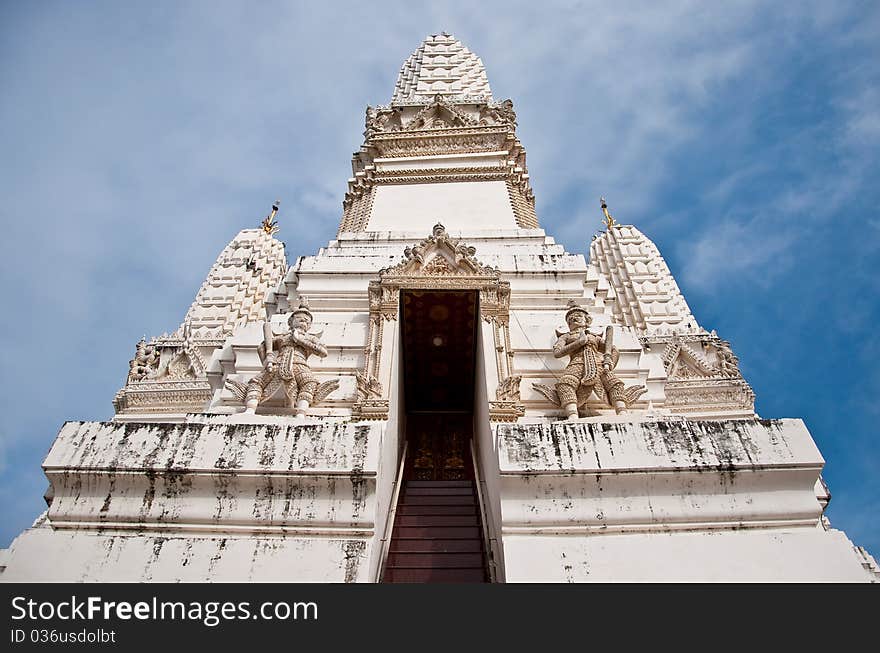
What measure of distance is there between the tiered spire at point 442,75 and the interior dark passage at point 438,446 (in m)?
10.1

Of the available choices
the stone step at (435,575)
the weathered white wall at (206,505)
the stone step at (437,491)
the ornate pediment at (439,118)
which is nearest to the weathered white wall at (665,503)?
the weathered white wall at (206,505)

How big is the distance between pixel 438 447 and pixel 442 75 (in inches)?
604

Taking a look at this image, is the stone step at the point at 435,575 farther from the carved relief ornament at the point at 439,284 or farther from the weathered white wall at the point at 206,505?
the carved relief ornament at the point at 439,284

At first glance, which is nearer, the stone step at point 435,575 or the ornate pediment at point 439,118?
the stone step at point 435,575

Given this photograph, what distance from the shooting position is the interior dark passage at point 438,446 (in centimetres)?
676

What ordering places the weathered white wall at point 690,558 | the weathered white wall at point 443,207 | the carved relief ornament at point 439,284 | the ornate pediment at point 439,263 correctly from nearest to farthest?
the weathered white wall at point 690,558 → the carved relief ornament at point 439,284 → the ornate pediment at point 439,263 → the weathered white wall at point 443,207

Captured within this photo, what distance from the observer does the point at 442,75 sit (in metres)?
21.0

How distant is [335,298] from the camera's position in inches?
396

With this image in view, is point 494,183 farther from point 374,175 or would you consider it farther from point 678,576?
point 678,576

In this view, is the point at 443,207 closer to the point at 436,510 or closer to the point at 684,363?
the point at 436,510

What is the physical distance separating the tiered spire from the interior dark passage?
1013cm

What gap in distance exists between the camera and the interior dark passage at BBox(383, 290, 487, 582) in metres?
6.76

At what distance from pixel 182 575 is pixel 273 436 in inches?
52.1
